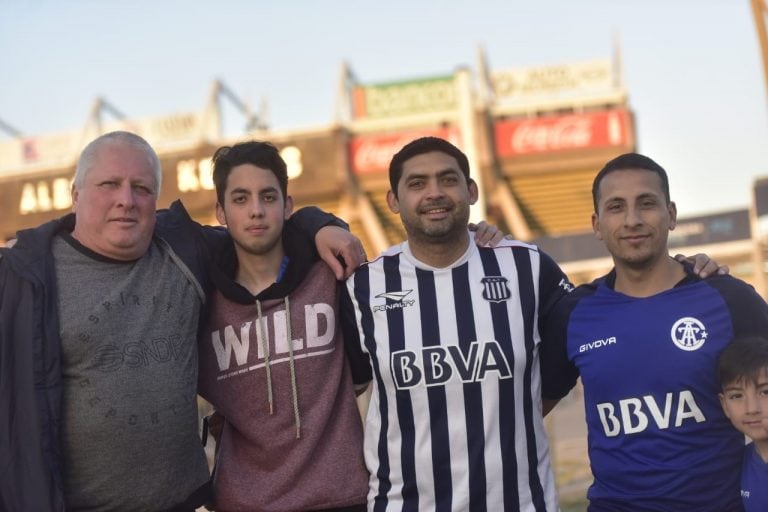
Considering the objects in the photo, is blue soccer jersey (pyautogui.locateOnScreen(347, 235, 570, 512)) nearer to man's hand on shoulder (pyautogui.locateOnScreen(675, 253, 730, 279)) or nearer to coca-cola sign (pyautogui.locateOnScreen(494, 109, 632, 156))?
man's hand on shoulder (pyautogui.locateOnScreen(675, 253, 730, 279))

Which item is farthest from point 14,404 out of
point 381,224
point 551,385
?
point 381,224

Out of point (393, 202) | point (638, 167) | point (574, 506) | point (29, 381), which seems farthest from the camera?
point (574, 506)

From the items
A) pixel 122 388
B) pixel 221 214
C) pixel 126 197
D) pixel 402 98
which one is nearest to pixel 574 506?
pixel 221 214

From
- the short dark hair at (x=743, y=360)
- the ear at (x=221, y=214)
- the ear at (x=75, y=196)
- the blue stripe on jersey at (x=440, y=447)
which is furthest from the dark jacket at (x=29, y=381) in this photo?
the short dark hair at (x=743, y=360)

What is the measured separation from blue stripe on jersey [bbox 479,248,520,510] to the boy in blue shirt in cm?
74

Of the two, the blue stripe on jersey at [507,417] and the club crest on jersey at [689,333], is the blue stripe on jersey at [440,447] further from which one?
the club crest on jersey at [689,333]

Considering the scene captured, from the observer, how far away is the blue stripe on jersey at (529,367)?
10.4ft

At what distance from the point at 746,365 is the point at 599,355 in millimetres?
499

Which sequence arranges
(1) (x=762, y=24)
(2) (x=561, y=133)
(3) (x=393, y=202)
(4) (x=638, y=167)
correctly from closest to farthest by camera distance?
(4) (x=638, y=167) → (3) (x=393, y=202) → (1) (x=762, y=24) → (2) (x=561, y=133)

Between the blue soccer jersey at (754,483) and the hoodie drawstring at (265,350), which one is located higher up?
the hoodie drawstring at (265,350)

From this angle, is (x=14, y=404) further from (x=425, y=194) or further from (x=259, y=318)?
(x=425, y=194)

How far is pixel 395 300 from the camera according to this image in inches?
131

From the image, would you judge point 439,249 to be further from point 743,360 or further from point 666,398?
point 743,360

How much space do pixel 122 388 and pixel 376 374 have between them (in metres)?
0.94
